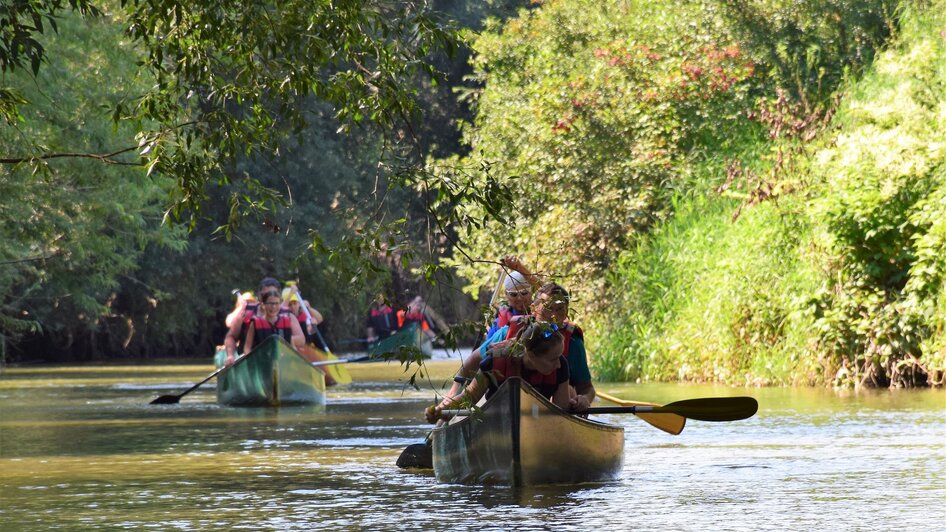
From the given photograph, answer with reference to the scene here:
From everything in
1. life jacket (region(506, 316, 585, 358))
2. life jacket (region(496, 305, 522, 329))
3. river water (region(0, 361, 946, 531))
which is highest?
life jacket (region(496, 305, 522, 329))

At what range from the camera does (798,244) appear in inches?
945

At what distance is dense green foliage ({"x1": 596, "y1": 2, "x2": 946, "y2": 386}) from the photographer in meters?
21.9

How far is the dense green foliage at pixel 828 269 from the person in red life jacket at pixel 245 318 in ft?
16.7

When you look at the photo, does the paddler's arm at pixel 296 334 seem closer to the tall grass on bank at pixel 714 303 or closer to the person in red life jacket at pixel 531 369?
the tall grass on bank at pixel 714 303

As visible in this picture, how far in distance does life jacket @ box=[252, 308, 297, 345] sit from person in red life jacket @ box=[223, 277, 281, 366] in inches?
5.6

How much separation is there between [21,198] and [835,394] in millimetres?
12017

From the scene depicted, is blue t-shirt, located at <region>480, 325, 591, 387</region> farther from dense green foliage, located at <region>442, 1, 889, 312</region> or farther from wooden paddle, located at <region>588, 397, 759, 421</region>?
dense green foliage, located at <region>442, 1, 889, 312</region>

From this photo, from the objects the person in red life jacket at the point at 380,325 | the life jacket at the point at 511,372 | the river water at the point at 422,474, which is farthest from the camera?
the person in red life jacket at the point at 380,325

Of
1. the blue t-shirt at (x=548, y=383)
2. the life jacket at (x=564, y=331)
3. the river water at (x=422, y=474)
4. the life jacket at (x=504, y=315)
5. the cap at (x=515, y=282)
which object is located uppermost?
the cap at (x=515, y=282)

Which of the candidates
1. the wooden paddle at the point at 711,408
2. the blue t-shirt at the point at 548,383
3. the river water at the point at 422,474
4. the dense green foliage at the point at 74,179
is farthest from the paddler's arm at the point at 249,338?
the blue t-shirt at the point at 548,383

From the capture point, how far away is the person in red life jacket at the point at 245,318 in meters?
23.8

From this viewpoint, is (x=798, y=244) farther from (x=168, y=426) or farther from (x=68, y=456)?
(x=68, y=456)

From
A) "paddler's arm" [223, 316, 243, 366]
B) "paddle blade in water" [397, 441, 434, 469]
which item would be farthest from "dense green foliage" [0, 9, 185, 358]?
"paddle blade in water" [397, 441, 434, 469]

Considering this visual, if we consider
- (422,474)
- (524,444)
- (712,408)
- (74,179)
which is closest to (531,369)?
(524,444)
